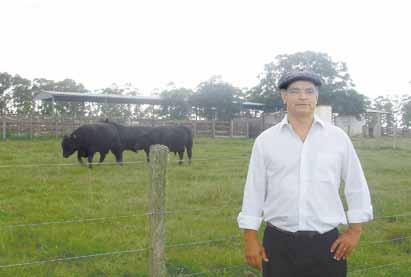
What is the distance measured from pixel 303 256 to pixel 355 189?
1.59 ft

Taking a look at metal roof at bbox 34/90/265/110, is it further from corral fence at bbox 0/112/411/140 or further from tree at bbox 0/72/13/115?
tree at bbox 0/72/13/115

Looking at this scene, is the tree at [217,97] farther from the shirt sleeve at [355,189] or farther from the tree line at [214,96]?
the shirt sleeve at [355,189]

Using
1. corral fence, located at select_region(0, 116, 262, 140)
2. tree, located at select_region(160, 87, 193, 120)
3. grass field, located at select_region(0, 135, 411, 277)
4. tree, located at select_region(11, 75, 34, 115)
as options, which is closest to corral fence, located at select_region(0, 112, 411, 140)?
corral fence, located at select_region(0, 116, 262, 140)

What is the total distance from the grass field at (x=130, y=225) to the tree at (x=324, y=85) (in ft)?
114

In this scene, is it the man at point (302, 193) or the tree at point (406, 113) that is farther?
the tree at point (406, 113)

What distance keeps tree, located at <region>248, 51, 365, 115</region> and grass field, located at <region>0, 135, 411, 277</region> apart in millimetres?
34691

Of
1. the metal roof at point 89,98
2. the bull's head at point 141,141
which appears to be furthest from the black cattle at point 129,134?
the metal roof at point 89,98

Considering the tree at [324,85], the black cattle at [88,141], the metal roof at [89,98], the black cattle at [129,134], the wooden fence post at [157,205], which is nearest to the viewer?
the wooden fence post at [157,205]

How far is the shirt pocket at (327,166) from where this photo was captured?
8.98 feet

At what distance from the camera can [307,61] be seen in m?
45.4

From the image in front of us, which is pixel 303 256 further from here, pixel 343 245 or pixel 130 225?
pixel 130 225

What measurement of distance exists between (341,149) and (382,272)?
2.74 metres

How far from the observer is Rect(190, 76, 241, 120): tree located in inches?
Answer: 1494

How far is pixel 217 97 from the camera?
38.1 m
